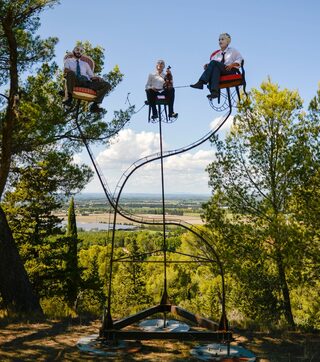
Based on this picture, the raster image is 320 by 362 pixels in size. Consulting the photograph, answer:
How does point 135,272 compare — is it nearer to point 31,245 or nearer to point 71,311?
point 31,245

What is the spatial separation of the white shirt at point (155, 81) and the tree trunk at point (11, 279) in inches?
204

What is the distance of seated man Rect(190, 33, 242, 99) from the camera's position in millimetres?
4543

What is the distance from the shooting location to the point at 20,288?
27.4 ft

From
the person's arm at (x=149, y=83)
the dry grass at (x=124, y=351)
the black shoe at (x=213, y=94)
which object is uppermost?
the person's arm at (x=149, y=83)

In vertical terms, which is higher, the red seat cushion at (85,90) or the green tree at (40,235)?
the red seat cushion at (85,90)

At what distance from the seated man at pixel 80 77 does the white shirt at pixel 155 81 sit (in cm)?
56

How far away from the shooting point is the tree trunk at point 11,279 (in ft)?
27.0

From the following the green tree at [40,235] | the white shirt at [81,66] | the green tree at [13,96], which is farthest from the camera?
the green tree at [40,235]

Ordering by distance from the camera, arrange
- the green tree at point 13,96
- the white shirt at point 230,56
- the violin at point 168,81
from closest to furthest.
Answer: the white shirt at point 230,56, the violin at point 168,81, the green tree at point 13,96

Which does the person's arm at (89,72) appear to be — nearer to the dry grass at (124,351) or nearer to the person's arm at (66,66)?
the person's arm at (66,66)

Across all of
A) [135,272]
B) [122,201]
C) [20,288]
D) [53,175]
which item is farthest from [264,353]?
[135,272]

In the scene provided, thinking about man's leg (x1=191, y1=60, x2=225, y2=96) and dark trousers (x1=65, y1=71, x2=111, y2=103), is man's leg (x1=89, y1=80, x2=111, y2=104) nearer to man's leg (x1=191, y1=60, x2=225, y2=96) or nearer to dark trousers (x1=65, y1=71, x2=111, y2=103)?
dark trousers (x1=65, y1=71, x2=111, y2=103)

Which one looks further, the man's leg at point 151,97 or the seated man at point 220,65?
the man's leg at point 151,97

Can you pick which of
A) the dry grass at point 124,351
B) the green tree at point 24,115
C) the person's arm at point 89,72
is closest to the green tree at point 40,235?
the green tree at point 24,115
